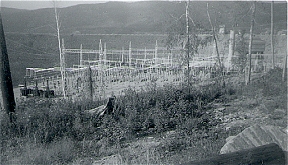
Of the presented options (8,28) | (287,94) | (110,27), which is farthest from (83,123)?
(110,27)

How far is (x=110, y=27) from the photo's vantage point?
63656 mm

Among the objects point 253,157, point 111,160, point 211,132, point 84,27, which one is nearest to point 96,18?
point 84,27

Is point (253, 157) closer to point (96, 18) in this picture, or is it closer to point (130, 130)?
point (130, 130)

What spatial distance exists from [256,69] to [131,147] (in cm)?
1357

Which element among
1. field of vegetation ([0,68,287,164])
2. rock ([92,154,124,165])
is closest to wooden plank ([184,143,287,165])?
field of vegetation ([0,68,287,164])

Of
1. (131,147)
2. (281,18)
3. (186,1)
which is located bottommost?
(131,147)

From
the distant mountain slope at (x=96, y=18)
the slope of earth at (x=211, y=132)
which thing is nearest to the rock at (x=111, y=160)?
the slope of earth at (x=211, y=132)

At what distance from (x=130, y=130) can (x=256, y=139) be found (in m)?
3.11

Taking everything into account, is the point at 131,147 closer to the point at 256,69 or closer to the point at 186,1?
the point at 186,1

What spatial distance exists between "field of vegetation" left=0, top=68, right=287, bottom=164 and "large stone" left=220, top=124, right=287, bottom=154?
654 mm

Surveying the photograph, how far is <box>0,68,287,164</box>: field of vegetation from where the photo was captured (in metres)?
5.59

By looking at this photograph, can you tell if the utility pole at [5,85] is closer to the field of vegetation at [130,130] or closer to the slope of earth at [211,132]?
the field of vegetation at [130,130]

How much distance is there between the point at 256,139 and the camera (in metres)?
4.68

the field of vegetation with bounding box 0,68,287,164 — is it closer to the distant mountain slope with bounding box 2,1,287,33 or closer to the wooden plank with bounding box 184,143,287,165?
the wooden plank with bounding box 184,143,287,165
